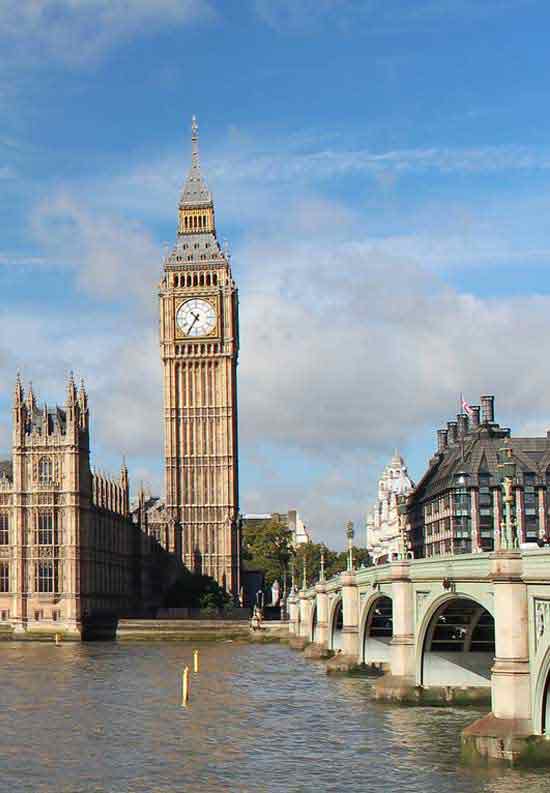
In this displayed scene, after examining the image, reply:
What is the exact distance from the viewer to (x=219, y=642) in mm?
133250

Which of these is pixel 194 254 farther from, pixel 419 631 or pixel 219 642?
pixel 419 631

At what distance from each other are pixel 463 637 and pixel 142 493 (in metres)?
114

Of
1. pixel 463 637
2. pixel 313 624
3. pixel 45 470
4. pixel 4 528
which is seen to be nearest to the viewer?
pixel 463 637

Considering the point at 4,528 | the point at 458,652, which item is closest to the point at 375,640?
the point at 458,652

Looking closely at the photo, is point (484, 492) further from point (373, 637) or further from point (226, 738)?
point (226, 738)

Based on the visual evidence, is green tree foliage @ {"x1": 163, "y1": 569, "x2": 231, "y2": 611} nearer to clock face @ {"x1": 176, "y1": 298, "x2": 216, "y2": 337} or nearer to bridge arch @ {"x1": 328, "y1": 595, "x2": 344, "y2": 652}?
clock face @ {"x1": 176, "y1": 298, "x2": 216, "y2": 337}

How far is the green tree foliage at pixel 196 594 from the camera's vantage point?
16150cm

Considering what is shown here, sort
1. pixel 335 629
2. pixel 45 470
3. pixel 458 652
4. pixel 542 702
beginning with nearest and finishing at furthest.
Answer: pixel 542 702, pixel 458 652, pixel 335 629, pixel 45 470

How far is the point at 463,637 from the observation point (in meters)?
60.5

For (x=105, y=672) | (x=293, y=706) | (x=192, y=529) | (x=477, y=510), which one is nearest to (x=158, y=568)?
(x=192, y=529)

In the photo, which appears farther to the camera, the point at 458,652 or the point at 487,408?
the point at 487,408

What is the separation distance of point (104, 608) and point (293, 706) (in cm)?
8387

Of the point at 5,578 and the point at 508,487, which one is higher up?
the point at 508,487

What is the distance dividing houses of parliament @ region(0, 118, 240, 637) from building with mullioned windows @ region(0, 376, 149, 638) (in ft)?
0.31
